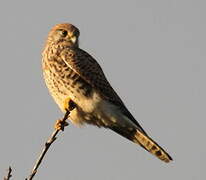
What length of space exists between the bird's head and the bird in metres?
0.55

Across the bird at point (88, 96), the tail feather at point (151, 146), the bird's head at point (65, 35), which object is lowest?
the tail feather at point (151, 146)

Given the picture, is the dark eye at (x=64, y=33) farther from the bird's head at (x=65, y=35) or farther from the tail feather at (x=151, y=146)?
the tail feather at (x=151, y=146)

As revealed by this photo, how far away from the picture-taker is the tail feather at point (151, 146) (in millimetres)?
6488

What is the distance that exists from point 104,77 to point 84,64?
0.37 metres

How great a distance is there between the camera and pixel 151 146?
262 inches

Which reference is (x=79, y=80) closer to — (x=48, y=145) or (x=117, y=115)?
(x=117, y=115)

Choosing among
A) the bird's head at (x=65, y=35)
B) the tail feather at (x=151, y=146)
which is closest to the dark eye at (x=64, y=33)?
the bird's head at (x=65, y=35)

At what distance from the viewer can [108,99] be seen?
23.0 ft

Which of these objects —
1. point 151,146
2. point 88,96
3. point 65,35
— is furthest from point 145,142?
point 65,35

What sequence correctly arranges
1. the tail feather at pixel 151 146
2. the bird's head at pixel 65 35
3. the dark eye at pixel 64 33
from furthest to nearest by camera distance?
the dark eye at pixel 64 33 < the bird's head at pixel 65 35 < the tail feather at pixel 151 146

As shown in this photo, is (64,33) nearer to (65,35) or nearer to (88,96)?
(65,35)

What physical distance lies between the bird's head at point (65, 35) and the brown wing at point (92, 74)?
0.58 meters

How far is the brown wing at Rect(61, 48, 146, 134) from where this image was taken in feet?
22.8

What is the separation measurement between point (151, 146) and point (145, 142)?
0.34 ft
